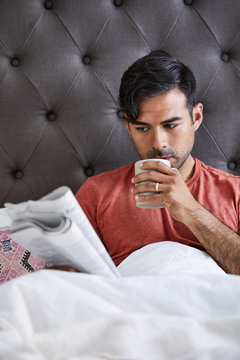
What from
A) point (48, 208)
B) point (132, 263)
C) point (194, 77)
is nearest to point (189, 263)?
point (132, 263)

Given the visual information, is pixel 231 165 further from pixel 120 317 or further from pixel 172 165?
pixel 120 317

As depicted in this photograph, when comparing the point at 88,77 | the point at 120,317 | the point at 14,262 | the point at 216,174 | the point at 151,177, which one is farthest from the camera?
the point at 88,77

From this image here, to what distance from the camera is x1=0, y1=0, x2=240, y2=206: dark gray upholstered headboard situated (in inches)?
54.2

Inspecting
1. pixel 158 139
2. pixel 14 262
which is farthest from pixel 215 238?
pixel 14 262

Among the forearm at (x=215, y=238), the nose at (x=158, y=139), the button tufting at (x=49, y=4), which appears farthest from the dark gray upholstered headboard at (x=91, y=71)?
the forearm at (x=215, y=238)

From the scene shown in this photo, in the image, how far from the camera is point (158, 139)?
1148 millimetres

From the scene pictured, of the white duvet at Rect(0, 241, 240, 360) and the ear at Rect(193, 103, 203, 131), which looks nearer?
the white duvet at Rect(0, 241, 240, 360)

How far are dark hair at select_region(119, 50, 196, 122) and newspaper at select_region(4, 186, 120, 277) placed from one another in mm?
551

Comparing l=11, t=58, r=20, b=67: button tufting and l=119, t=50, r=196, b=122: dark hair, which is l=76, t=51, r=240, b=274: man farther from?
l=11, t=58, r=20, b=67: button tufting

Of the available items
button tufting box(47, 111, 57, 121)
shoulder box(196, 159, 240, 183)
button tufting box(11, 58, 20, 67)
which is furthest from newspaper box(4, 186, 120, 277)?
button tufting box(11, 58, 20, 67)

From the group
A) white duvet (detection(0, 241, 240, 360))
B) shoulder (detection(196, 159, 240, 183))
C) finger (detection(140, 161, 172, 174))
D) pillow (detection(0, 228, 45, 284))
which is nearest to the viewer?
white duvet (detection(0, 241, 240, 360))

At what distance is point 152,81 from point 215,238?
49 centimetres

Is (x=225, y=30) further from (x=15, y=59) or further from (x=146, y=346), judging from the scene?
(x=146, y=346)

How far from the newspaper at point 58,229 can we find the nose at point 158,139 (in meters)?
0.48
